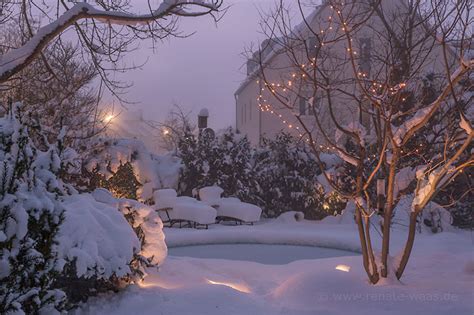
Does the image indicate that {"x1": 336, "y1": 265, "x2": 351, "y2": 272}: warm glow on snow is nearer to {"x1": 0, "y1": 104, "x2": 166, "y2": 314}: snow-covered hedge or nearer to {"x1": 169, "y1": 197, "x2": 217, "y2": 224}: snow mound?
{"x1": 0, "y1": 104, "x2": 166, "y2": 314}: snow-covered hedge

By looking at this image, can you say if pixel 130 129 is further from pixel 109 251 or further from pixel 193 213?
pixel 109 251

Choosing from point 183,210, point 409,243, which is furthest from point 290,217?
point 409,243

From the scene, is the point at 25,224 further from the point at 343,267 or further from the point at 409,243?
the point at 343,267

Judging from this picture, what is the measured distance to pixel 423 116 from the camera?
6000 millimetres

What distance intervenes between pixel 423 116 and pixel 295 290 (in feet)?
8.25

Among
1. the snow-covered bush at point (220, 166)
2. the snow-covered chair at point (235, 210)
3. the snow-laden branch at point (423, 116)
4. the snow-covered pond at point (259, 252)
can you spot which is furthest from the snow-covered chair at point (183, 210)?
the snow-laden branch at point (423, 116)

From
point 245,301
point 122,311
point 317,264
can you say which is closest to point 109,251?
point 122,311

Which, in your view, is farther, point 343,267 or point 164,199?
point 164,199

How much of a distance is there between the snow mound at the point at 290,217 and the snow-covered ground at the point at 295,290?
6.25 m

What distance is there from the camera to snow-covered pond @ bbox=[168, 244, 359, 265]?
9.60 metres

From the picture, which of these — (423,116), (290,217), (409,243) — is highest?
(423,116)

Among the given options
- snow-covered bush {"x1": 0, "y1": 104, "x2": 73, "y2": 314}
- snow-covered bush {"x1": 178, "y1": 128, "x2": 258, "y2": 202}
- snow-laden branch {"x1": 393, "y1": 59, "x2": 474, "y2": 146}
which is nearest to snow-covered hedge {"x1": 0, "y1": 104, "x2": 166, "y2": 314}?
snow-covered bush {"x1": 0, "y1": 104, "x2": 73, "y2": 314}

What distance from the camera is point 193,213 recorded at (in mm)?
12508

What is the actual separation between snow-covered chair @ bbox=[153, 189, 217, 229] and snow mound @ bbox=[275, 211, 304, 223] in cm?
253
